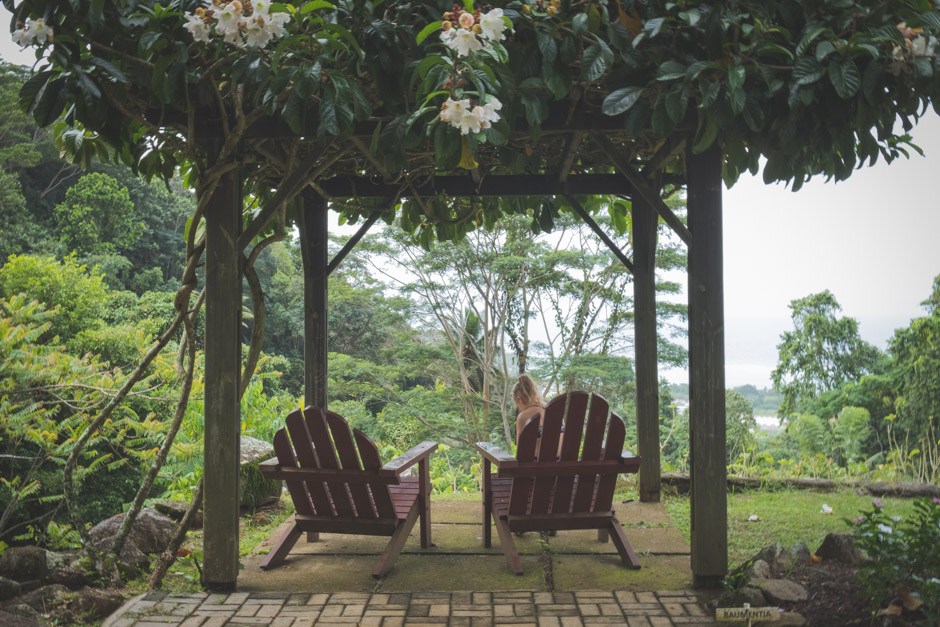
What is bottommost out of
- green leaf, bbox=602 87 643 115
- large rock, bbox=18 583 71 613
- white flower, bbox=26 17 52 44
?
large rock, bbox=18 583 71 613

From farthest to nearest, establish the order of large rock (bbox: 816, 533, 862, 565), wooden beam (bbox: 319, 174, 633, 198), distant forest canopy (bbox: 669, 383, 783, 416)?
distant forest canopy (bbox: 669, 383, 783, 416)
wooden beam (bbox: 319, 174, 633, 198)
large rock (bbox: 816, 533, 862, 565)

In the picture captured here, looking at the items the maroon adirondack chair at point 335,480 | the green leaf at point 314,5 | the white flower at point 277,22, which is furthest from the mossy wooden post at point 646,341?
the white flower at point 277,22

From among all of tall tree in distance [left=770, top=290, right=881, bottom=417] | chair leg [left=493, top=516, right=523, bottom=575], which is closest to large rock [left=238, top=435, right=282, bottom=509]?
chair leg [left=493, top=516, right=523, bottom=575]

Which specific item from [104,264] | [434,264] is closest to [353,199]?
[434,264]

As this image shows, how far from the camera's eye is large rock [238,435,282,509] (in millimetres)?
5426

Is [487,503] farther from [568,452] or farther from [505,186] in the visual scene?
[505,186]

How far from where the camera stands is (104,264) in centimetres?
1641

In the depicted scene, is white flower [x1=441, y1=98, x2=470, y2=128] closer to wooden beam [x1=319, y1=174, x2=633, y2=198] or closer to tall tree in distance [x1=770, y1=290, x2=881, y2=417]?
wooden beam [x1=319, y1=174, x2=633, y2=198]

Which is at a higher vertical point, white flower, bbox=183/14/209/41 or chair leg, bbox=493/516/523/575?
white flower, bbox=183/14/209/41

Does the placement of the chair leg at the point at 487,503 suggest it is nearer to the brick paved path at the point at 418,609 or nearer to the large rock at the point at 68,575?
the brick paved path at the point at 418,609

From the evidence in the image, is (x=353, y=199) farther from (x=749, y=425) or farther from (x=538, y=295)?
(x=749, y=425)

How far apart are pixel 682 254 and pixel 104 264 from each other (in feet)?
37.9

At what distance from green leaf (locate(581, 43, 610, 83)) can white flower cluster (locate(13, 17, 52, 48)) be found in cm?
201

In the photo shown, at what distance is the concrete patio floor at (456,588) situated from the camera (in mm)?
3340
